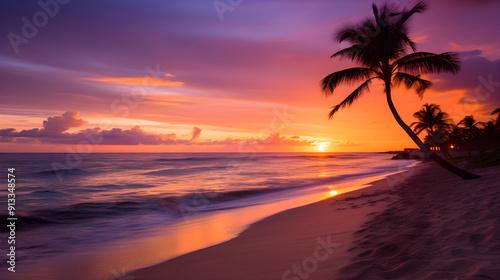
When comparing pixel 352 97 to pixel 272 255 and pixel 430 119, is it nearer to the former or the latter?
pixel 272 255

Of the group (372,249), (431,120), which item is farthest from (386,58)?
(431,120)

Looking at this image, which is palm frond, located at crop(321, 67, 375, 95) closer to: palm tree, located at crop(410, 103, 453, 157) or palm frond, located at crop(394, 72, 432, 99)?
palm frond, located at crop(394, 72, 432, 99)

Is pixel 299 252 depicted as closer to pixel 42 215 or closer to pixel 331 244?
pixel 331 244

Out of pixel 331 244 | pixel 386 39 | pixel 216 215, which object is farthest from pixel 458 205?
pixel 386 39

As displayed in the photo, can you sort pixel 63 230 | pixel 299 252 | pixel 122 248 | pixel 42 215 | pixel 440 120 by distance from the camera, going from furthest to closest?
1. pixel 440 120
2. pixel 42 215
3. pixel 63 230
4. pixel 122 248
5. pixel 299 252

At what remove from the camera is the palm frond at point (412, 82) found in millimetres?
12273

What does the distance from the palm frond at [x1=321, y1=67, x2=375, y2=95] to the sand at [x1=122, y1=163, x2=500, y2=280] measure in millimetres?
7090

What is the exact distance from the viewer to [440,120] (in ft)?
142

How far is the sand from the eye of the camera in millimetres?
3330

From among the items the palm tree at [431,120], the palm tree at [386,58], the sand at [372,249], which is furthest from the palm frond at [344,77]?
the palm tree at [431,120]

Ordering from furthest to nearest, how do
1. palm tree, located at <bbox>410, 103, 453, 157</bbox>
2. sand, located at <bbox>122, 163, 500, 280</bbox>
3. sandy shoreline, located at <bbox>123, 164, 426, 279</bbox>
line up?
palm tree, located at <bbox>410, 103, 453, 157</bbox> < sandy shoreline, located at <bbox>123, 164, 426, 279</bbox> < sand, located at <bbox>122, 163, 500, 280</bbox>

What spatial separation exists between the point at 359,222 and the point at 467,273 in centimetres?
340

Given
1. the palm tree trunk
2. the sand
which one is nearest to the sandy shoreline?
the sand

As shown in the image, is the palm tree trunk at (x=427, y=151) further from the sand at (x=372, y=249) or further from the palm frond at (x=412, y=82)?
the sand at (x=372, y=249)
